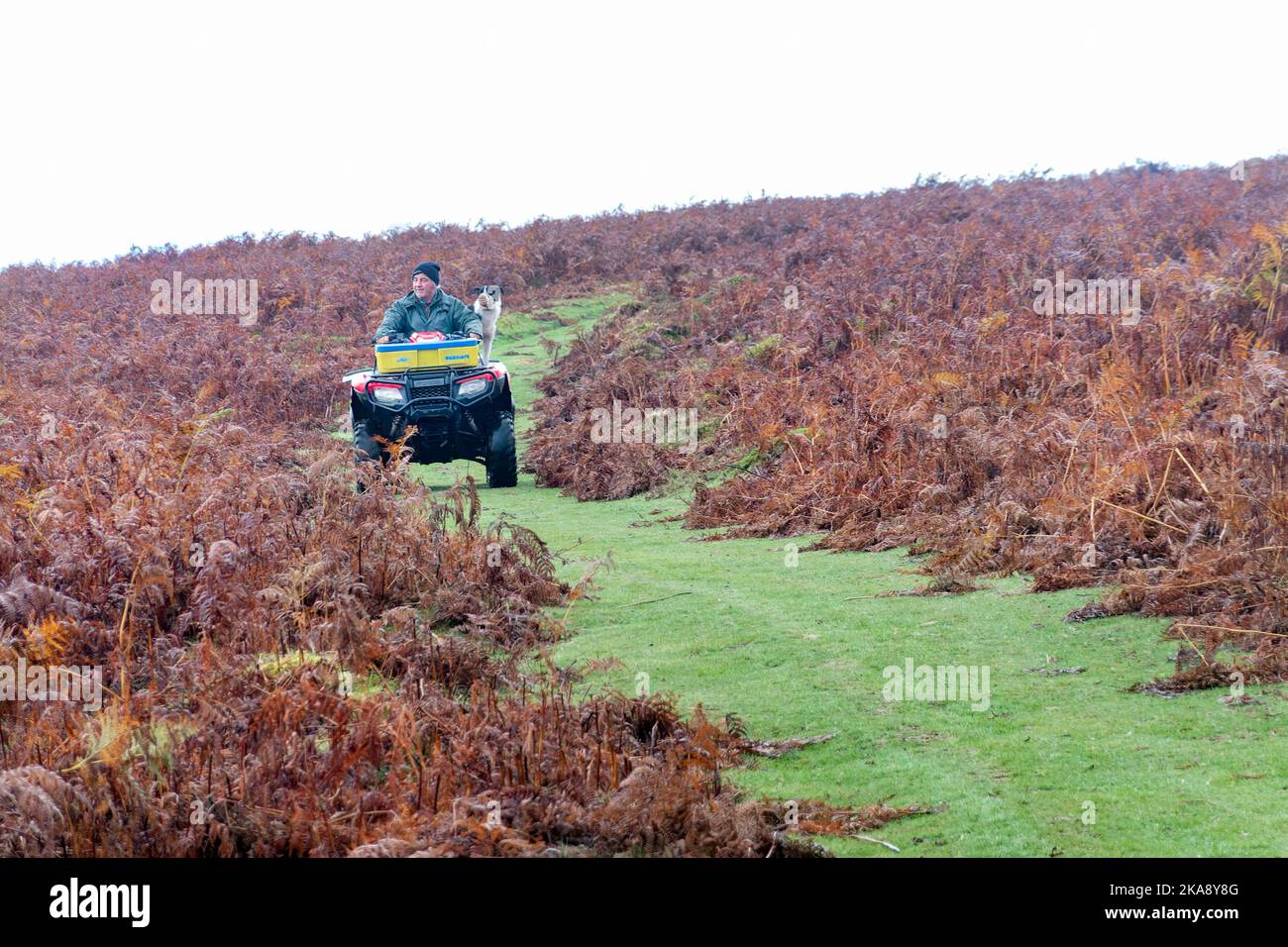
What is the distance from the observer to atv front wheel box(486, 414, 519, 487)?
1644 cm

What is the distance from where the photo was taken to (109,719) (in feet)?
18.6

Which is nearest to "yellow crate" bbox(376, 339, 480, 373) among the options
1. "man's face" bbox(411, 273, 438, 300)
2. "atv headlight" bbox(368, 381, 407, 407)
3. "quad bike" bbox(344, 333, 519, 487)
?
"quad bike" bbox(344, 333, 519, 487)

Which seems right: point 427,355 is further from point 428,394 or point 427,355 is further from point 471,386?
point 471,386

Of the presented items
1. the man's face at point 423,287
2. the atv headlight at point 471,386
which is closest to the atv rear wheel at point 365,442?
the atv headlight at point 471,386

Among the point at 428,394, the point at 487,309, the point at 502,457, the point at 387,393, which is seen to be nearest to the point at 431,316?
the point at 487,309

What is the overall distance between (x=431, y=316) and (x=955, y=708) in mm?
11512

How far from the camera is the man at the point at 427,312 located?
55.8 ft

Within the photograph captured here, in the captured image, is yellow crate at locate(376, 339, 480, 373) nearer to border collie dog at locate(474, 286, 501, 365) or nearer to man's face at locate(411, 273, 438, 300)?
border collie dog at locate(474, 286, 501, 365)

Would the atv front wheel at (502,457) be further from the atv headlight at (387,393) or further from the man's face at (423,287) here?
the man's face at (423,287)

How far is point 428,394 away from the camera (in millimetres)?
15734

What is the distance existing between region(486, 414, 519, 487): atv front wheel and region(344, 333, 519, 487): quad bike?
11 cm

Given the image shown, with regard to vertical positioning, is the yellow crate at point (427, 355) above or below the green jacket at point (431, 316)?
below

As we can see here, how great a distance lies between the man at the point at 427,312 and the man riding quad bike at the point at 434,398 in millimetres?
225
